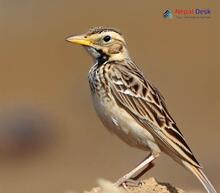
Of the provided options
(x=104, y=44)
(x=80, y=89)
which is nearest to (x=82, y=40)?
(x=104, y=44)

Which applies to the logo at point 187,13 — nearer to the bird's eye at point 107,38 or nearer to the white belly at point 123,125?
the bird's eye at point 107,38

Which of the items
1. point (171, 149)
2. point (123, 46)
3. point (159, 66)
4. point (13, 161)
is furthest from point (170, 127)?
point (159, 66)

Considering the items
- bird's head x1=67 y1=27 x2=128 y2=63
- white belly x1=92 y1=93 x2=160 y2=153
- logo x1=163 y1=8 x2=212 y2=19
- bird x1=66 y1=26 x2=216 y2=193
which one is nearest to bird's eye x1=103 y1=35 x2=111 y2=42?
bird's head x1=67 y1=27 x2=128 y2=63

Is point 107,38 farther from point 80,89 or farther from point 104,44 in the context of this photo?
point 80,89

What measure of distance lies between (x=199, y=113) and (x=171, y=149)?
12820 millimetres

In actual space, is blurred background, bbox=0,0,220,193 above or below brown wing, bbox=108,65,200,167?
above

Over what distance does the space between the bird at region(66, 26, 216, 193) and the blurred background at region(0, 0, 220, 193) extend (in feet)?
22.6

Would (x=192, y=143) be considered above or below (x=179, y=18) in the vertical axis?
below

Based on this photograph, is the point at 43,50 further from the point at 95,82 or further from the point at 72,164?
the point at 95,82

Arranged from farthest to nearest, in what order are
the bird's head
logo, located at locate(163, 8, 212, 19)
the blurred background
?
logo, located at locate(163, 8, 212, 19) < the blurred background < the bird's head

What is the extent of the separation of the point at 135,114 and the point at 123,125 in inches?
7.1

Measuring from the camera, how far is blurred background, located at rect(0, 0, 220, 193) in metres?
20.2

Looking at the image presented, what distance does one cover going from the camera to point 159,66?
88.0 ft

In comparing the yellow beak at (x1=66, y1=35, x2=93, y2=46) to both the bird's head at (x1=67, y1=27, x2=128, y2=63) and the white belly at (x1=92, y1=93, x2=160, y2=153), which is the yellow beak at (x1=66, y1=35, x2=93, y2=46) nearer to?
the bird's head at (x1=67, y1=27, x2=128, y2=63)
